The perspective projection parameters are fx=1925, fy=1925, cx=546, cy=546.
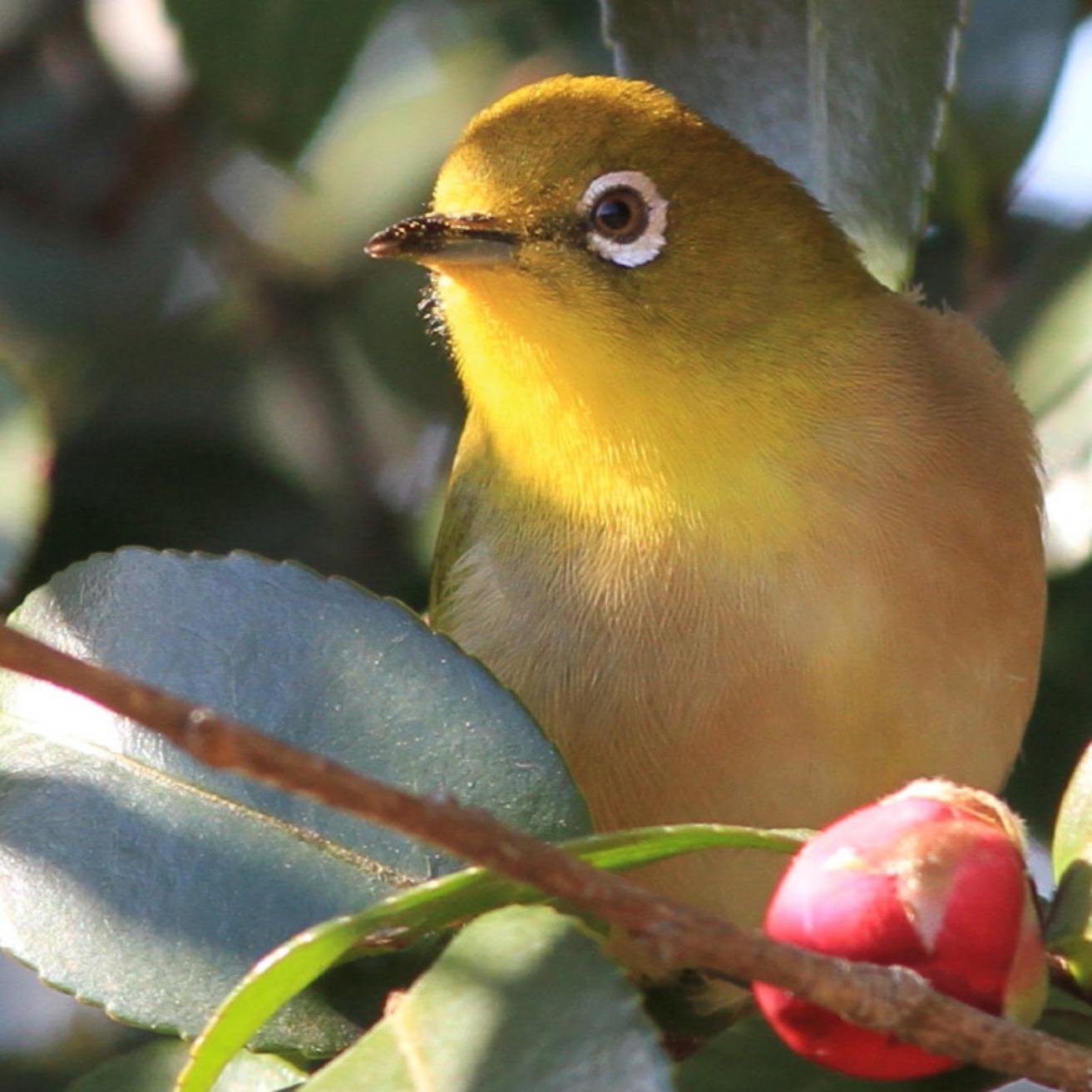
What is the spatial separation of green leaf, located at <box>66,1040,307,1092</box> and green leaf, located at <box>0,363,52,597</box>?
2.19 ft

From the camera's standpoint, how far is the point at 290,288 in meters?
3.66

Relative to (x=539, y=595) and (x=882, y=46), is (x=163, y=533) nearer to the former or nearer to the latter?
(x=539, y=595)

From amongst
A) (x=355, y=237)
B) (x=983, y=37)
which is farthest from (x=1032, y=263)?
(x=355, y=237)

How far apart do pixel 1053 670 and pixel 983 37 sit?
967mm

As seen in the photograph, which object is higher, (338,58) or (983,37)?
(983,37)

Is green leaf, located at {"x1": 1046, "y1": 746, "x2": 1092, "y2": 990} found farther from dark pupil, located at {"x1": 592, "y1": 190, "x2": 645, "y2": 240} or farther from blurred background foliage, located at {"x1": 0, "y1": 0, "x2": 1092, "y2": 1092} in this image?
blurred background foliage, located at {"x1": 0, "y1": 0, "x2": 1092, "y2": 1092}

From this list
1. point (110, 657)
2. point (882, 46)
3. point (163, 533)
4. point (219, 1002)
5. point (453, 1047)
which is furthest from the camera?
point (163, 533)

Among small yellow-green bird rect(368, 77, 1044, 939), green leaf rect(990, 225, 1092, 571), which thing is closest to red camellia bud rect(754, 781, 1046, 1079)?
small yellow-green bird rect(368, 77, 1044, 939)

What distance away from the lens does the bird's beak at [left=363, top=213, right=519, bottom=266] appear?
222 centimetres

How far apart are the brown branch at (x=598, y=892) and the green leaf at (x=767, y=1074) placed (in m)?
0.33

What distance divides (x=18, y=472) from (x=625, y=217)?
82 cm

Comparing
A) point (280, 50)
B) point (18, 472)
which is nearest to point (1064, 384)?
point (280, 50)

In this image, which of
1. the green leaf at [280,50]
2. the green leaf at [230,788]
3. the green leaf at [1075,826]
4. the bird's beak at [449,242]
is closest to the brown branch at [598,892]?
the green leaf at [1075,826]

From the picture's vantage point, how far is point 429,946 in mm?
1624
